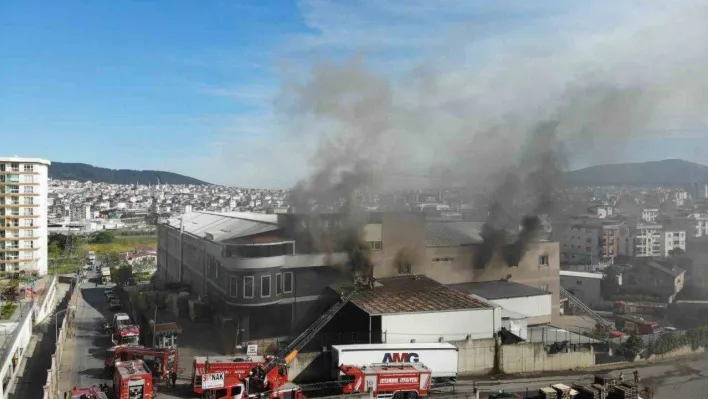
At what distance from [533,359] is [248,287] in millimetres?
9951

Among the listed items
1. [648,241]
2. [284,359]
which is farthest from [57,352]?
[648,241]

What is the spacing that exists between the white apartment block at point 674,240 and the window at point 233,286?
42991 mm

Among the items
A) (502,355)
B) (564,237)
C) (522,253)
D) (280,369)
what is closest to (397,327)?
(502,355)

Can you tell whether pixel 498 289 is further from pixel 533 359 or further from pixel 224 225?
pixel 224 225

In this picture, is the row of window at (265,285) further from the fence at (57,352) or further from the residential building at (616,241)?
the residential building at (616,241)

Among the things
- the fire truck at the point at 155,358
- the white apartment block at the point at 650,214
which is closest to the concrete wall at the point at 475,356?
the fire truck at the point at 155,358

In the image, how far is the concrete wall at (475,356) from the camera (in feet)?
58.5

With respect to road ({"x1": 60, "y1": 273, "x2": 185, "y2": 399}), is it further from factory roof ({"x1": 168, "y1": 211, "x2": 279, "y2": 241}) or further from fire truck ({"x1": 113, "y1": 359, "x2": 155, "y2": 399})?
factory roof ({"x1": 168, "y1": 211, "x2": 279, "y2": 241})

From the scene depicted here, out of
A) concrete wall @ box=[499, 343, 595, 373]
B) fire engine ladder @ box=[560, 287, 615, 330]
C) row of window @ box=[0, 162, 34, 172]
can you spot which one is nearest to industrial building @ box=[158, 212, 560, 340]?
fire engine ladder @ box=[560, 287, 615, 330]

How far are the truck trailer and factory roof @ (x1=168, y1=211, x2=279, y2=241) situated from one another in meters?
7.58

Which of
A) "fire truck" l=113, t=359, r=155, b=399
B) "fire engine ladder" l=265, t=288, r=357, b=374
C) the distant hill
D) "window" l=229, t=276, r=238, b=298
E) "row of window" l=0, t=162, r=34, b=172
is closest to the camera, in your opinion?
"fire truck" l=113, t=359, r=155, b=399

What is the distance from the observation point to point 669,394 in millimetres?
16094

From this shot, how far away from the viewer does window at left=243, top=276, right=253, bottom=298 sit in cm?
2111

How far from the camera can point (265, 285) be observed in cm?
2122
